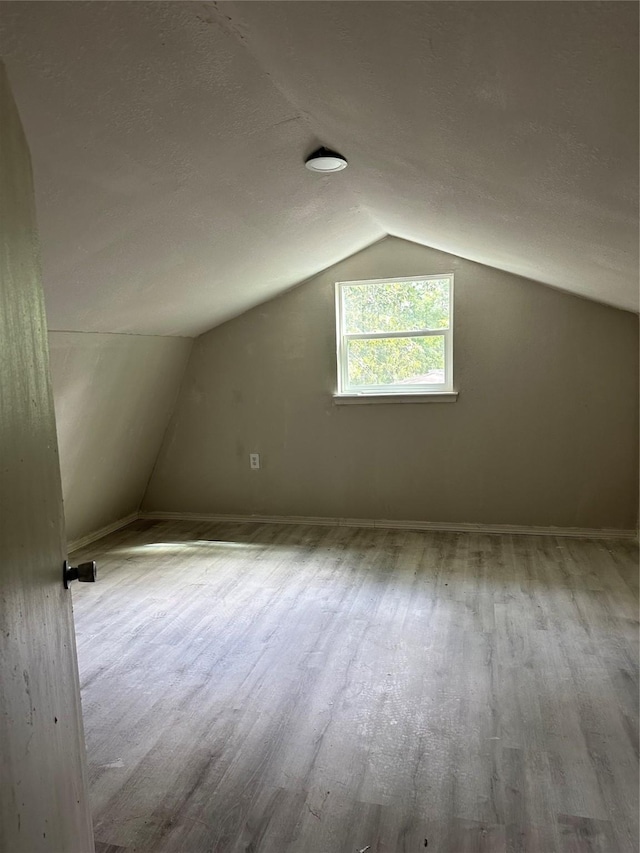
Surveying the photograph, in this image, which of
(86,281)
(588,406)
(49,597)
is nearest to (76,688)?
(49,597)

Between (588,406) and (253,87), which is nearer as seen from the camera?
(253,87)

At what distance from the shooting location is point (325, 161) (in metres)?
2.20

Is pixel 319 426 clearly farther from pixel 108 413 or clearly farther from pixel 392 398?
pixel 108 413

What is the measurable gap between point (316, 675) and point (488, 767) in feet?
2.51

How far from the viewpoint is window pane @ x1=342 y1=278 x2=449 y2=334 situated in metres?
4.16

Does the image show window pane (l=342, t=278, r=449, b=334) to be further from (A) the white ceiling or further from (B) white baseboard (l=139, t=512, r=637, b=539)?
(B) white baseboard (l=139, t=512, r=637, b=539)

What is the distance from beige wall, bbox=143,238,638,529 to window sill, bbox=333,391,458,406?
44 mm

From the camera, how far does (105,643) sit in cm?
268

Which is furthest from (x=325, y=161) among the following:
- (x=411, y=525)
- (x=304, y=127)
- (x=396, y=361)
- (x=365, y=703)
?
(x=411, y=525)

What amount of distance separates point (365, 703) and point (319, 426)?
2490mm

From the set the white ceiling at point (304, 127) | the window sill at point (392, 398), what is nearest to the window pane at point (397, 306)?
the window sill at point (392, 398)

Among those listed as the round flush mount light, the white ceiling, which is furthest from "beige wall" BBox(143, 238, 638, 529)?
the round flush mount light

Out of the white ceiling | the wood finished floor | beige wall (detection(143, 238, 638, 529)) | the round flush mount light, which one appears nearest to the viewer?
the white ceiling

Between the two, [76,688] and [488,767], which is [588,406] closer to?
[488,767]
